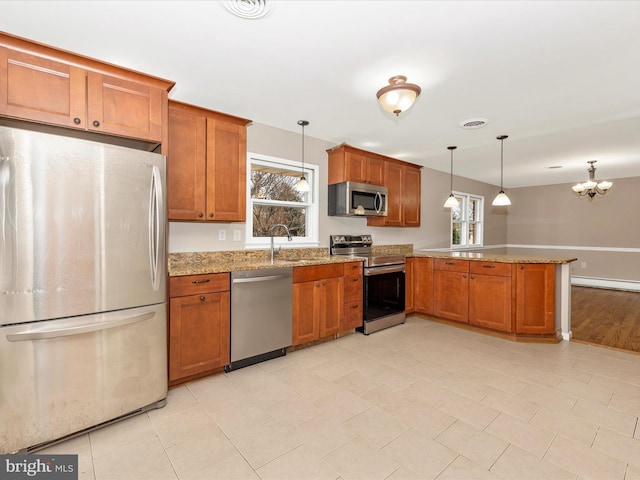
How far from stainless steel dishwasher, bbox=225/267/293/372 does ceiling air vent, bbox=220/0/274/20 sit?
5.96 feet

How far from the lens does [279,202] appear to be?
3723 mm

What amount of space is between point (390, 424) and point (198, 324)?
1593 mm

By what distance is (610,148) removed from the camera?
4410mm

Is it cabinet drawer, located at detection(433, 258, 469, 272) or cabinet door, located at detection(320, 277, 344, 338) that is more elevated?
cabinet drawer, located at detection(433, 258, 469, 272)

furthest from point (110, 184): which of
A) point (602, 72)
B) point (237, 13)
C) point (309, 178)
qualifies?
point (602, 72)

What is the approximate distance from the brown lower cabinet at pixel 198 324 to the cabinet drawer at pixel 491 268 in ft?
9.74

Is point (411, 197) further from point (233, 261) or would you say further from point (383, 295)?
point (233, 261)

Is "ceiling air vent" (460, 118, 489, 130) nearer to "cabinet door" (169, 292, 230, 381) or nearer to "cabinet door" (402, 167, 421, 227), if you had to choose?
"cabinet door" (402, 167, 421, 227)

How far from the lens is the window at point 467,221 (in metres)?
6.43

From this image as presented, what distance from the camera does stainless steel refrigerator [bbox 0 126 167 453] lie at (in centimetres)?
167

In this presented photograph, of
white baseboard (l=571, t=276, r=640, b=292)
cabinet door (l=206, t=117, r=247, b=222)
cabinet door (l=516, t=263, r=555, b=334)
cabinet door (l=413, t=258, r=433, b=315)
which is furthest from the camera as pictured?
white baseboard (l=571, t=276, r=640, b=292)

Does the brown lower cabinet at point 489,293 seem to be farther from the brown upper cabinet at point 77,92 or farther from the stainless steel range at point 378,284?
the brown upper cabinet at point 77,92

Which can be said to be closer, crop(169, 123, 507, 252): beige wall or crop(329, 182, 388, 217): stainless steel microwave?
crop(169, 123, 507, 252): beige wall

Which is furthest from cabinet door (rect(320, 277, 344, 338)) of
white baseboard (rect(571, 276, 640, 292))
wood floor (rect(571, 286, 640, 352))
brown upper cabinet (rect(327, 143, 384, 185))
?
white baseboard (rect(571, 276, 640, 292))
